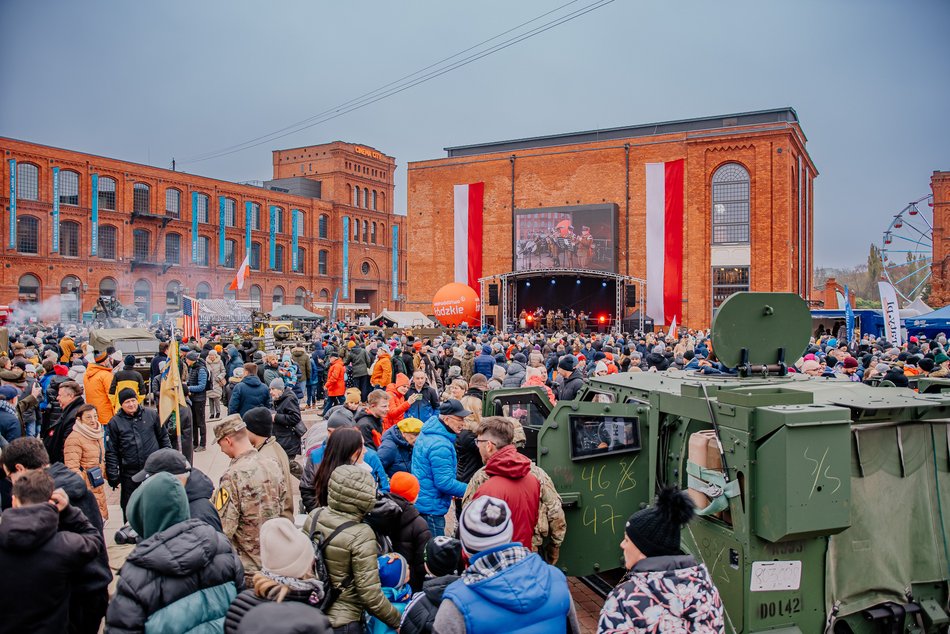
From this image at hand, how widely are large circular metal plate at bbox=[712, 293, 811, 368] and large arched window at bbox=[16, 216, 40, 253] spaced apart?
50.0 metres

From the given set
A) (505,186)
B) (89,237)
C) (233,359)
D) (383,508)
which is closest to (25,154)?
(89,237)

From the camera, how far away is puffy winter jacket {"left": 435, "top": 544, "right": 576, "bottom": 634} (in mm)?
2582

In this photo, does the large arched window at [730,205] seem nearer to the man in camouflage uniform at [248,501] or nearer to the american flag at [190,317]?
the american flag at [190,317]

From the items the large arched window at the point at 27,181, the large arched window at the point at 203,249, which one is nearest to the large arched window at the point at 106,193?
the large arched window at the point at 27,181

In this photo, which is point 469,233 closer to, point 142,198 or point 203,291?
point 203,291

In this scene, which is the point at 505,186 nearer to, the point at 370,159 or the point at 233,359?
the point at 233,359

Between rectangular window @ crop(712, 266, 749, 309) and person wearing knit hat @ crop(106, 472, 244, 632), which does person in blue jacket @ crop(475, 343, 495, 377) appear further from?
rectangular window @ crop(712, 266, 749, 309)

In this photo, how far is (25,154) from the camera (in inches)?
1676

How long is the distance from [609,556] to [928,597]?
80.7 inches

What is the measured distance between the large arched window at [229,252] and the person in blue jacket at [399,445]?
53427 millimetres

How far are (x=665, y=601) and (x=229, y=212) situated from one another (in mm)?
57409

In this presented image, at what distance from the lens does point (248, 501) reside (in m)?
4.34

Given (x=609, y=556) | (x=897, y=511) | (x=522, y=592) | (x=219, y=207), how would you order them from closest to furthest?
1. (x=522, y=592)
2. (x=897, y=511)
3. (x=609, y=556)
4. (x=219, y=207)

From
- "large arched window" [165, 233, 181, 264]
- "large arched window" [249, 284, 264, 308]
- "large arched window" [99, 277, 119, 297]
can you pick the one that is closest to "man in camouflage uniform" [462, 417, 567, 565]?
"large arched window" [99, 277, 119, 297]
